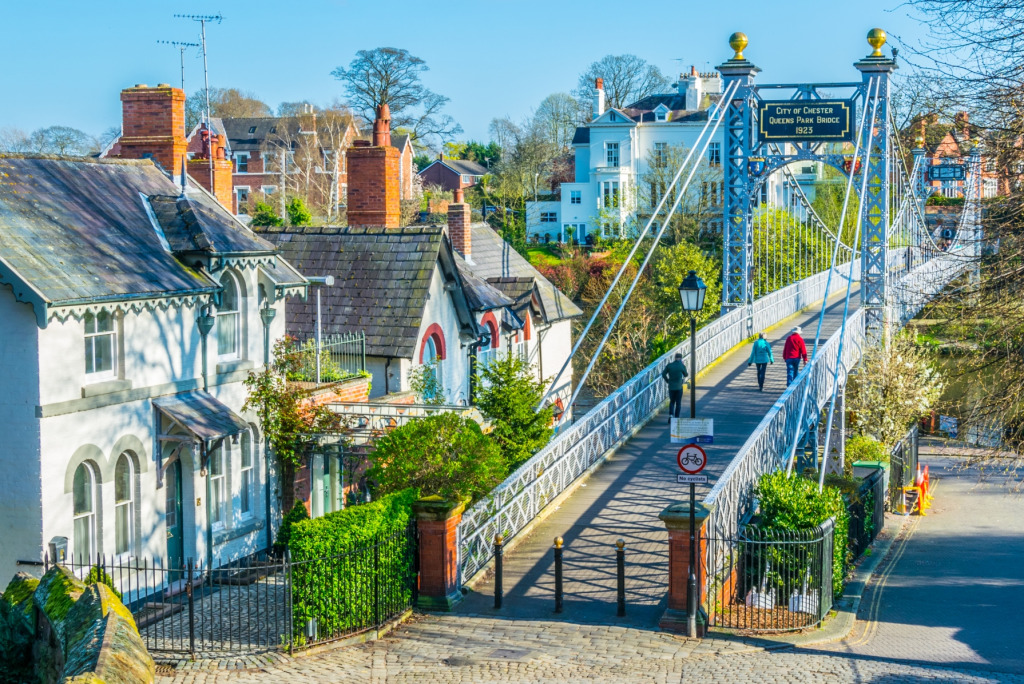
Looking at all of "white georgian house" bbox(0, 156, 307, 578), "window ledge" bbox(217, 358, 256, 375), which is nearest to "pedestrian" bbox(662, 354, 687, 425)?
"white georgian house" bbox(0, 156, 307, 578)

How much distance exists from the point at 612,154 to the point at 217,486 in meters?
55.0

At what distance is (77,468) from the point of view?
16.4 metres

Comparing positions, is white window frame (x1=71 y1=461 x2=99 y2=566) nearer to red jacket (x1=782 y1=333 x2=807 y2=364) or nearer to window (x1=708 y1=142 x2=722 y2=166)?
red jacket (x1=782 y1=333 x2=807 y2=364)

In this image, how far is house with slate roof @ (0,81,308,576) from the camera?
1564cm

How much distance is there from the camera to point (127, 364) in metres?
17.2

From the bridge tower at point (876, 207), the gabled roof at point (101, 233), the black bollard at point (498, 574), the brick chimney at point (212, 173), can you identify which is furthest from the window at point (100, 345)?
the bridge tower at point (876, 207)

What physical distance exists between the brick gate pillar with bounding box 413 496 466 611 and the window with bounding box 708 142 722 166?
172 feet

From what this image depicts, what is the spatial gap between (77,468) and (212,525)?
305cm

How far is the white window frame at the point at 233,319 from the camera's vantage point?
19.5 metres

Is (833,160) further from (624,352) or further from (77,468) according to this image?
(77,468)

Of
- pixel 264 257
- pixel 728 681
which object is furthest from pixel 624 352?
pixel 728 681

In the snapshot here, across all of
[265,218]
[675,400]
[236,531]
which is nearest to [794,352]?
[675,400]

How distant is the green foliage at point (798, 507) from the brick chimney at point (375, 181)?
42.6ft

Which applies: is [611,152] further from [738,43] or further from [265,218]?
[738,43]
